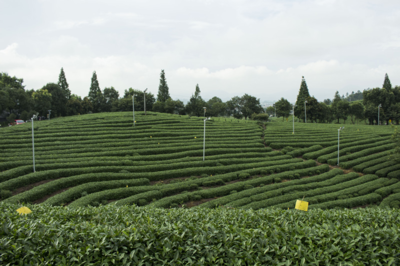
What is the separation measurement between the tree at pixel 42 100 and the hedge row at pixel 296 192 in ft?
183

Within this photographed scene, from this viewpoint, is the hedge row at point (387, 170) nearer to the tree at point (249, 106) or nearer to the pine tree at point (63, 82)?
the tree at point (249, 106)

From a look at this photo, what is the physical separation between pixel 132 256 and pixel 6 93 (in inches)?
2148

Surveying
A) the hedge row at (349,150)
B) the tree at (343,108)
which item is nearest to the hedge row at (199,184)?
the hedge row at (349,150)

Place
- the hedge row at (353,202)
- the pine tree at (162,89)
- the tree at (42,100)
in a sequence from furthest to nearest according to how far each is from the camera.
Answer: the pine tree at (162,89)
the tree at (42,100)
the hedge row at (353,202)

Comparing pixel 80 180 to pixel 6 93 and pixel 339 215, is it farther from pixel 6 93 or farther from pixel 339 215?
pixel 6 93

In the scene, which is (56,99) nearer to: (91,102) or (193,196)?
(91,102)

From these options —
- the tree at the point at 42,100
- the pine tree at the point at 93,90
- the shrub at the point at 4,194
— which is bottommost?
the shrub at the point at 4,194

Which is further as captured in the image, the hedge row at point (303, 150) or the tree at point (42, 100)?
the tree at point (42, 100)

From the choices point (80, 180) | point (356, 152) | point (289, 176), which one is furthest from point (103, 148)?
point (356, 152)

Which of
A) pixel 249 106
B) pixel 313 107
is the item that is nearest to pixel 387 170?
pixel 313 107

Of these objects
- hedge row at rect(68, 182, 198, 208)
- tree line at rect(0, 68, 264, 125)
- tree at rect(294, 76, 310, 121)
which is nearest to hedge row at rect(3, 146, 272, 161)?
hedge row at rect(68, 182, 198, 208)

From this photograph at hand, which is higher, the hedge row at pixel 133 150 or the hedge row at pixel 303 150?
the hedge row at pixel 133 150

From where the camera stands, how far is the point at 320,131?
4044cm

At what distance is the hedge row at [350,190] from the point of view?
56.4ft
